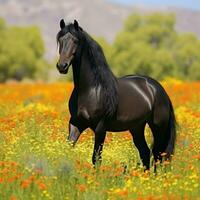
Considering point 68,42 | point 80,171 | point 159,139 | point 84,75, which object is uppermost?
point 68,42

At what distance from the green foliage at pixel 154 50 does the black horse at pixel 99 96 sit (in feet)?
190

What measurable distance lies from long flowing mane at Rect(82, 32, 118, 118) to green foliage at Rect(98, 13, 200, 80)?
194 ft

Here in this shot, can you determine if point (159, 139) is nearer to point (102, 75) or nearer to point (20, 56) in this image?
point (102, 75)

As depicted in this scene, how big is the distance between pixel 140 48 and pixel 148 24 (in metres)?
10.2

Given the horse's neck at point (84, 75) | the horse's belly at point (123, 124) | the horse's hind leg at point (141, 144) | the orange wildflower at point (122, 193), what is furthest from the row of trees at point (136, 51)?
the orange wildflower at point (122, 193)

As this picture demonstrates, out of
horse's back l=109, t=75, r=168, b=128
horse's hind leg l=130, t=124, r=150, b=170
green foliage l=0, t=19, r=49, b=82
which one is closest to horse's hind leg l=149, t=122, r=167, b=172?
horse's hind leg l=130, t=124, r=150, b=170

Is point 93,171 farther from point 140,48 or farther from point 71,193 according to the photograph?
point 140,48

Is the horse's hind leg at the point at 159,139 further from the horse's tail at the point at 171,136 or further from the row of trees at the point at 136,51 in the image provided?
the row of trees at the point at 136,51

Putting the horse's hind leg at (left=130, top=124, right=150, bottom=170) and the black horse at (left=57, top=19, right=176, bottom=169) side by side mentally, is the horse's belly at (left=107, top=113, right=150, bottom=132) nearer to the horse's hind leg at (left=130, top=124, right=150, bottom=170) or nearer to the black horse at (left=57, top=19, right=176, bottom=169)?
the black horse at (left=57, top=19, right=176, bottom=169)

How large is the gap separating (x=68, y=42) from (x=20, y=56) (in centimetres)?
6621

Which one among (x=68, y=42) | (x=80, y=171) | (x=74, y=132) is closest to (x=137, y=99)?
(x=74, y=132)

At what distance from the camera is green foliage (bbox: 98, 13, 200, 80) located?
229ft

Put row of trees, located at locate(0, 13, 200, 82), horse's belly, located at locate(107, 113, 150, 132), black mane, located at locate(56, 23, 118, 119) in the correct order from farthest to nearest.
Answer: row of trees, located at locate(0, 13, 200, 82) → horse's belly, located at locate(107, 113, 150, 132) → black mane, located at locate(56, 23, 118, 119)

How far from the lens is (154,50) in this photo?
74875 millimetres
